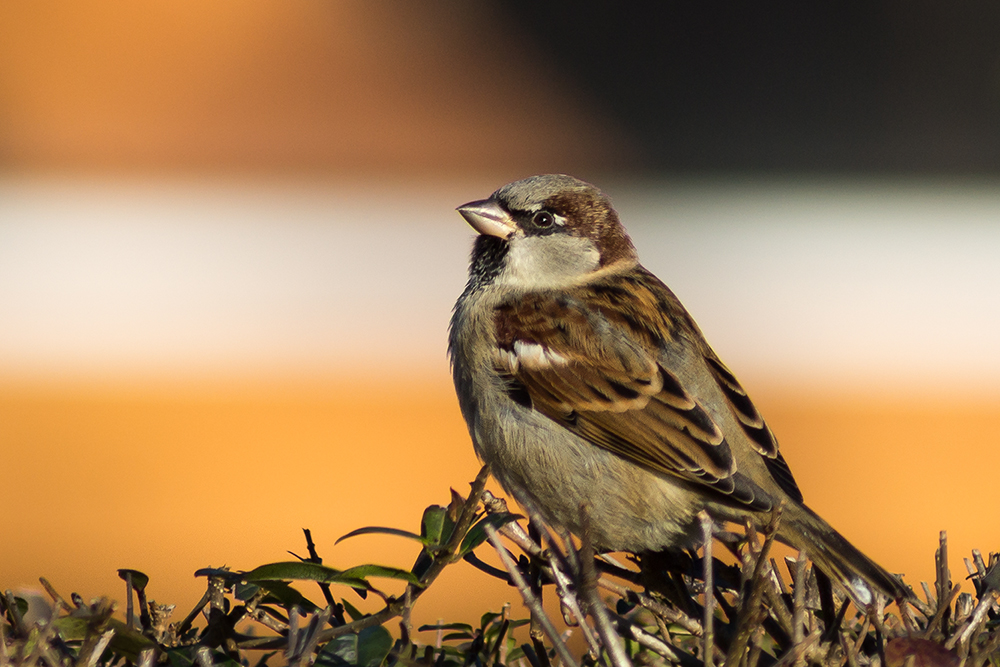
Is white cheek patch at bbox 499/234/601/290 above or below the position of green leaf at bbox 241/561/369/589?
Result: above

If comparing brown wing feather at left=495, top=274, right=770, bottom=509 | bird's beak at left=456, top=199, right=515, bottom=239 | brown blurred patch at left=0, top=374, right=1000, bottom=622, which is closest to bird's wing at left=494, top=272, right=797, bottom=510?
brown wing feather at left=495, top=274, right=770, bottom=509

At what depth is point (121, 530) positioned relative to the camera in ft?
12.8

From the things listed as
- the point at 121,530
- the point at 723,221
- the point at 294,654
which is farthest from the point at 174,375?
the point at 294,654

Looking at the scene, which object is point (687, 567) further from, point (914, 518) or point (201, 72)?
point (201, 72)

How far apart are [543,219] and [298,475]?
6.22 feet

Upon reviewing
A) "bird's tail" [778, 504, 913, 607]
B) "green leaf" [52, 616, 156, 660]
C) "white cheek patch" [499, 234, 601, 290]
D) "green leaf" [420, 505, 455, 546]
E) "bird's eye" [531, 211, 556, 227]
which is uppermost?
"bird's eye" [531, 211, 556, 227]

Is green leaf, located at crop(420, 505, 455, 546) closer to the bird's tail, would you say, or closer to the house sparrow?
the bird's tail

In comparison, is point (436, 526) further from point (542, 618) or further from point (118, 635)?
point (118, 635)

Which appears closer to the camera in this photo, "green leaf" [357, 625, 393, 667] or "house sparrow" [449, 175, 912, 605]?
"green leaf" [357, 625, 393, 667]

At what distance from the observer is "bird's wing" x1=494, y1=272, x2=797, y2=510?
199 cm

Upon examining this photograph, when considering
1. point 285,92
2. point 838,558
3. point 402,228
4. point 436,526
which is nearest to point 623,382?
point 838,558

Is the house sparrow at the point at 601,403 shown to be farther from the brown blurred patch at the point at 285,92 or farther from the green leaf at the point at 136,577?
the brown blurred patch at the point at 285,92

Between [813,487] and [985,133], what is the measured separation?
153 cm

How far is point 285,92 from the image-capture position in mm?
4484
